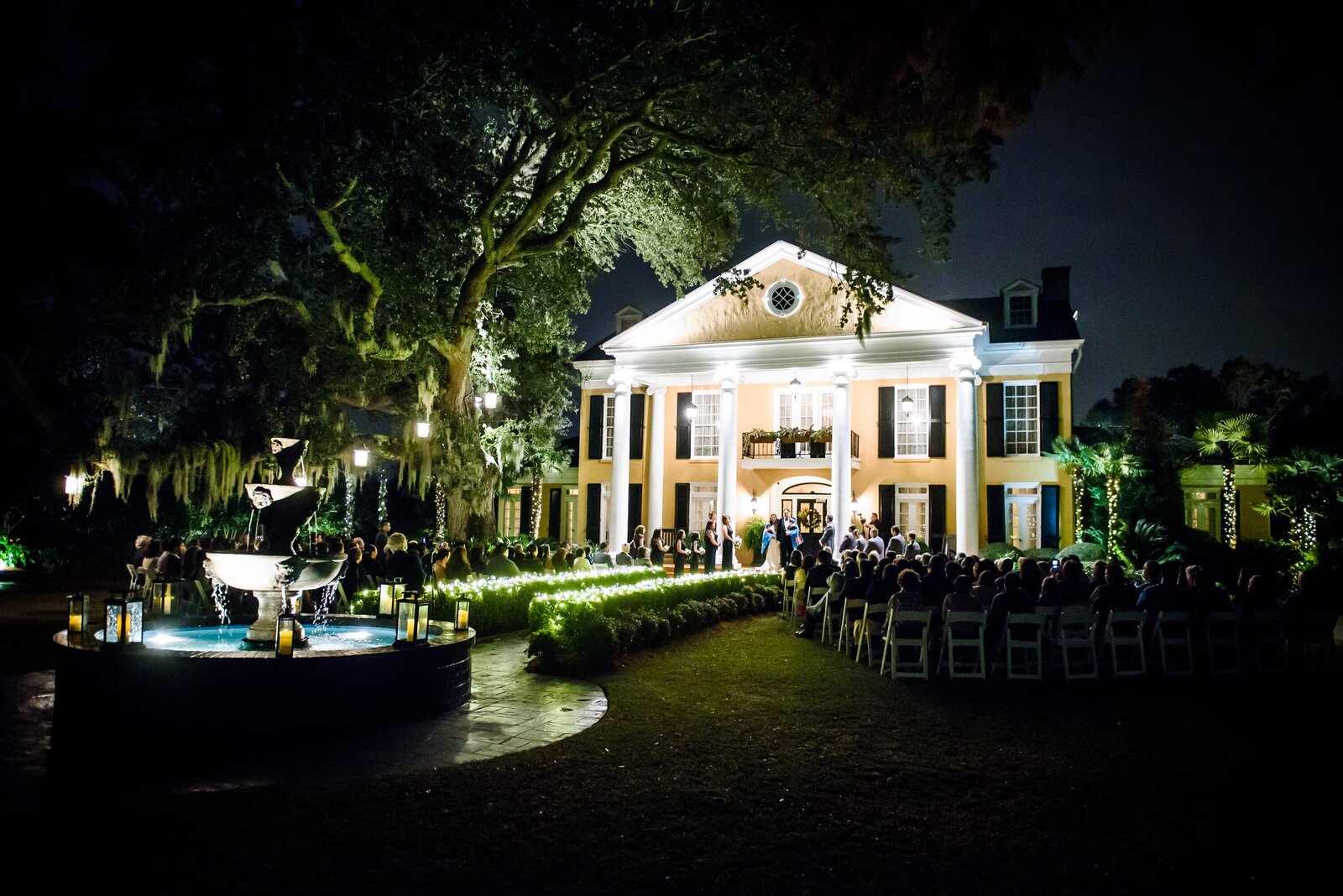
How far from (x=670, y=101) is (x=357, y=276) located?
21.1 ft

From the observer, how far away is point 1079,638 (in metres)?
8.45

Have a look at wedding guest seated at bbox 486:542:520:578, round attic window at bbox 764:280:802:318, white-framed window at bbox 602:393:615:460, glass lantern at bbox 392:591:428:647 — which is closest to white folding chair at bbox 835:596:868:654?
wedding guest seated at bbox 486:542:520:578

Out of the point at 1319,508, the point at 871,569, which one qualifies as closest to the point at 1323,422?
the point at 1319,508

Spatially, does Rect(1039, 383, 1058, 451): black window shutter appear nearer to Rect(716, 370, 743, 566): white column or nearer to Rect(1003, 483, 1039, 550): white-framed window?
Rect(1003, 483, 1039, 550): white-framed window

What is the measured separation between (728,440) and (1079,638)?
580 inches

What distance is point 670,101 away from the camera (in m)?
13.1

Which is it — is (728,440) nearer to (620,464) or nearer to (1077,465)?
(620,464)

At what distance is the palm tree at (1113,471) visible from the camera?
18.7 m

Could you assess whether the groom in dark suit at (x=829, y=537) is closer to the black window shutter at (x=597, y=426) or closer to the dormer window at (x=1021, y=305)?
the dormer window at (x=1021, y=305)

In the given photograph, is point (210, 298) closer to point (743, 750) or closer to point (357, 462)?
point (357, 462)

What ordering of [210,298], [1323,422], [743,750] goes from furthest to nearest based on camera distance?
[1323,422]
[210,298]
[743,750]

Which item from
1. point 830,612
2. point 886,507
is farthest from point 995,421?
point 830,612

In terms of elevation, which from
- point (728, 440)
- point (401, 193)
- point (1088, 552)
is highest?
point (401, 193)

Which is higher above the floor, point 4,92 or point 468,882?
point 4,92
